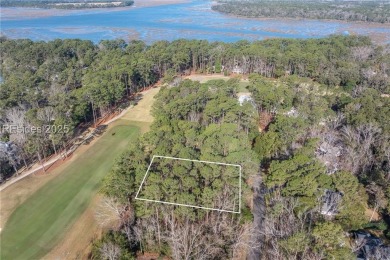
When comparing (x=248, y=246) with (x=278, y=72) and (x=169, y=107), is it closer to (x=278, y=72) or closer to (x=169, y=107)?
(x=169, y=107)

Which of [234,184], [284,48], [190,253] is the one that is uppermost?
[284,48]

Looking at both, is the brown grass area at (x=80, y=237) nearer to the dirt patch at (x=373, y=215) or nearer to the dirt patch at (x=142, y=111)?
the dirt patch at (x=142, y=111)

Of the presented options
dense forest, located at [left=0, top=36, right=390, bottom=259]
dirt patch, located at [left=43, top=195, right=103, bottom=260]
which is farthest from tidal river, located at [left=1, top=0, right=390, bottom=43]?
dirt patch, located at [left=43, top=195, right=103, bottom=260]

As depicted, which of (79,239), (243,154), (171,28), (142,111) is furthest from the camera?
(171,28)

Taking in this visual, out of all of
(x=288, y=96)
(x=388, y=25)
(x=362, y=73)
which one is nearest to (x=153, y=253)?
(x=288, y=96)

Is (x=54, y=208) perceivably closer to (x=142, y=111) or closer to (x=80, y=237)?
(x=80, y=237)

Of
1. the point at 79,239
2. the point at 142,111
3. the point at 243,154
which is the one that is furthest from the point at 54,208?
the point at 142,111
